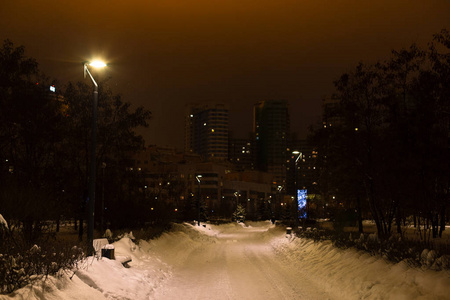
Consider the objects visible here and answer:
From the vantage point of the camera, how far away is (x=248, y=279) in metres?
14.7

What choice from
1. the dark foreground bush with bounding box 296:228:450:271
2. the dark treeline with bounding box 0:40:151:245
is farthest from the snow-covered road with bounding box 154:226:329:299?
the dark treeline with bounding box 0:40:151:245

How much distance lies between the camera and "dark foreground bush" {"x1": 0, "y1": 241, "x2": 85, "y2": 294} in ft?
26.5

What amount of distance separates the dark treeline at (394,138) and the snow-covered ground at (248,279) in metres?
5.56

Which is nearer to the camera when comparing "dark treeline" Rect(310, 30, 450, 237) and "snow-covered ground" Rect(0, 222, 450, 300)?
"snow-covered ground" Rect(0, 222, 450, 300)

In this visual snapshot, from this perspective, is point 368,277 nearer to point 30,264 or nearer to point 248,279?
point 248,279

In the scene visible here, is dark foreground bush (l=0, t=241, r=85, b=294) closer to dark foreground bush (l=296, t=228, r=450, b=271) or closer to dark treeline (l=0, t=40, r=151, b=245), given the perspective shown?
dark foreground bush (l=296, t=228, r=450, b=271)

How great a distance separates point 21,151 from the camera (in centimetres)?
A: 2773

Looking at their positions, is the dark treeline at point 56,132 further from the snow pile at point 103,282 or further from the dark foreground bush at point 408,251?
the dark foreground bush at point 408,251

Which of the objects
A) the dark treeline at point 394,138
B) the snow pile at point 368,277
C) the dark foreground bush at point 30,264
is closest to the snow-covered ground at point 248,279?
the snow pile at point 368,277

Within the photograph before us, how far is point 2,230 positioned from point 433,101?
19.2 metres

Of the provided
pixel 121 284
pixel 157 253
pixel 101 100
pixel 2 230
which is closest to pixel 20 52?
pixel 101 100

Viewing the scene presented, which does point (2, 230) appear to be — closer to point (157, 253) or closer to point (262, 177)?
point (157, 253)

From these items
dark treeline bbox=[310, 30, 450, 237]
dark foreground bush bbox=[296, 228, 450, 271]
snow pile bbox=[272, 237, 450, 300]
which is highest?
dark treeline bbox=[310, 30, 450, 237]

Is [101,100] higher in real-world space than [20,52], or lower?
lower
